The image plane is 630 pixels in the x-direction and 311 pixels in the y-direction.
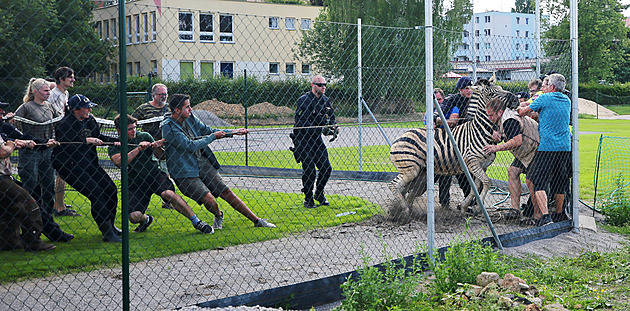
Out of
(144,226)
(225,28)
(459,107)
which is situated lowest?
(144,226)

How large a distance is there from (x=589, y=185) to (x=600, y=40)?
172ft

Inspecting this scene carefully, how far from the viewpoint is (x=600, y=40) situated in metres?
58.5

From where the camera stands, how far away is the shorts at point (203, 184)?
7504mm

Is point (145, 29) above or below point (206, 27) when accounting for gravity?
below

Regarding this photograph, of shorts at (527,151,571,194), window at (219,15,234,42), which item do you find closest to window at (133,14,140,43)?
window at (219,15,234,42)

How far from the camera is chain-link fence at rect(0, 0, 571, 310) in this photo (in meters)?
5.08

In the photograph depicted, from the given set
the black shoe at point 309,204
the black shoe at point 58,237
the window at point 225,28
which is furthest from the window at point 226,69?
the black shoe at point 309,204

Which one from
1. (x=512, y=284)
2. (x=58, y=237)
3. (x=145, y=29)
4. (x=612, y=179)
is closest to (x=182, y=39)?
(x=145, y=29)

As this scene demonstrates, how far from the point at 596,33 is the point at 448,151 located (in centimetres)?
5759

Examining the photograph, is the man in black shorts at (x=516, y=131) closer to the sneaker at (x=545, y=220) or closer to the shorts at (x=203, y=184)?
the sneaker at (x=545, y=220)

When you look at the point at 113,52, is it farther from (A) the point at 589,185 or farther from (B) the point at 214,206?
(A) the point at 589,185

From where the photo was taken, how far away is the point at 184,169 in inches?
293

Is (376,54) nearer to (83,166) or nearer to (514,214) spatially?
(514,214)

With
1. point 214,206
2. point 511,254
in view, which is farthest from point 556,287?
point 214,206
